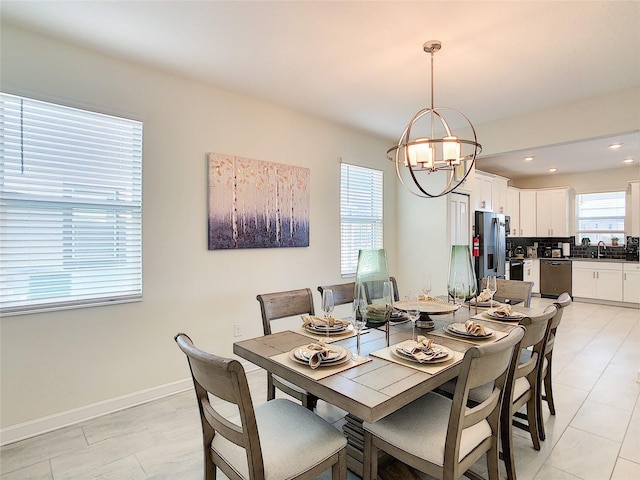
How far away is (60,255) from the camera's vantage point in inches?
94.9

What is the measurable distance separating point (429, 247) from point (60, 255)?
154 inches

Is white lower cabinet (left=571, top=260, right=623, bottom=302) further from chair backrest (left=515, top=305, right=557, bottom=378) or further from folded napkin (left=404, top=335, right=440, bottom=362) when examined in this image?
folded napkin (left=404, top=335, right=440, bottom=362)

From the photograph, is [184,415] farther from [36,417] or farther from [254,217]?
[254,217]

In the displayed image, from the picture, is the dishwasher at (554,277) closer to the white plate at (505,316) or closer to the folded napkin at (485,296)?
the folded napkin at (485,296)

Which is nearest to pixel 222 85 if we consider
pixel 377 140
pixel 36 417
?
pixel 377 140

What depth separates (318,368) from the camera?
1.53 m

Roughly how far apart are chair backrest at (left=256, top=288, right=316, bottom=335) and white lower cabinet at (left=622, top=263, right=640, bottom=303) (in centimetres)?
638

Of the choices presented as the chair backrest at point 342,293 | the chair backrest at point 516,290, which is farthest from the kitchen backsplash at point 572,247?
the chair backrest at point 342,293

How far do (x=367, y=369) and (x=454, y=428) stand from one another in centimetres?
40

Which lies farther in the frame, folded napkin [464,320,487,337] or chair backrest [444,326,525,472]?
folded napkin [464,320,487,337]


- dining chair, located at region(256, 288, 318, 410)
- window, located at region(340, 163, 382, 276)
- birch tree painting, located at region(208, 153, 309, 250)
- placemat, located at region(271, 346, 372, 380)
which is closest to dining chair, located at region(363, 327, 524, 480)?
placemat, located at region(271, 346, 372, 380)

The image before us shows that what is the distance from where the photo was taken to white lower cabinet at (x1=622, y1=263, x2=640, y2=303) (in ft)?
19.6

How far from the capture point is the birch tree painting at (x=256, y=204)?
312 cm

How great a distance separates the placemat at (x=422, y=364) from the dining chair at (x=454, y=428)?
0.18m
